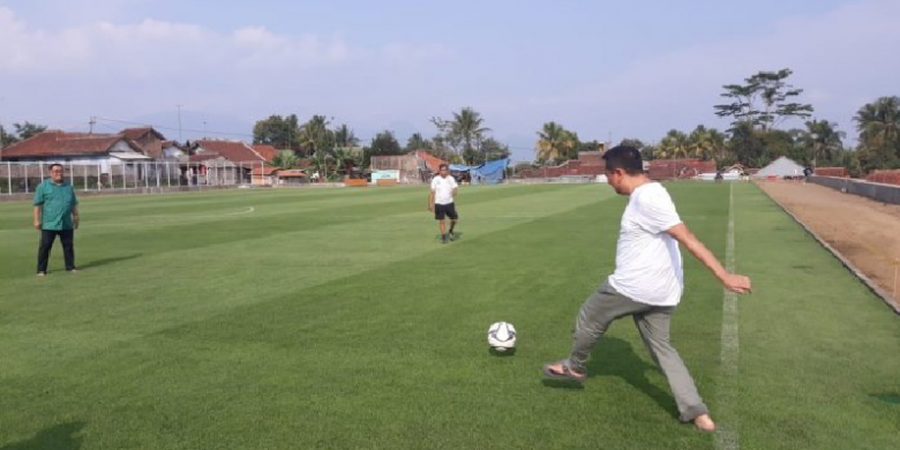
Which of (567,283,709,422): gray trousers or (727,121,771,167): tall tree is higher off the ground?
(727,121,771,167): tall tree

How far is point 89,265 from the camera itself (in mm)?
12930

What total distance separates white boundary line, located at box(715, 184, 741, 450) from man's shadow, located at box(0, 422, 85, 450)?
406 cm

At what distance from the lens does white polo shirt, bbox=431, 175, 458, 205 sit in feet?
51.9

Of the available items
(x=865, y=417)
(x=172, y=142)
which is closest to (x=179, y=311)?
(x=865, y=417)

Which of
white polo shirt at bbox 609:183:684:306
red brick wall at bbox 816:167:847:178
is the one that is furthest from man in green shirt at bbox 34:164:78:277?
red brick wall at bbox 816:167:847:178

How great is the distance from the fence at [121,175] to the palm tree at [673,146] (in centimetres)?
6098

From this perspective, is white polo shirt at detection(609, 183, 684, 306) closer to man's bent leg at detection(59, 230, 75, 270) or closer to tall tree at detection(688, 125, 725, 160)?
man's bent leg at detection(59, 230, 75, 270)

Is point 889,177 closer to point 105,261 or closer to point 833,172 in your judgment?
point 833,172

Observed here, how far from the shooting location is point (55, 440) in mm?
4645

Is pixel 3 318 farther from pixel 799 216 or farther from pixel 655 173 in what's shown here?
pixel 655 173

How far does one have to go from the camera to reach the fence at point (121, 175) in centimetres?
4412

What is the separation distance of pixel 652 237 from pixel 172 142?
80271 millimetres

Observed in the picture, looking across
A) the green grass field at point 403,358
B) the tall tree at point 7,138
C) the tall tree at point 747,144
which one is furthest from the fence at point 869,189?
the tall tree at point 7,138

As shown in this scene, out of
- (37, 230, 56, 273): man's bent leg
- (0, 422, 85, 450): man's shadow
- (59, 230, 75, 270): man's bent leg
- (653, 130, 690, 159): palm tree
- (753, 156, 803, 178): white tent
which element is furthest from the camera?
(653, 130, 690, 159): palm tree
